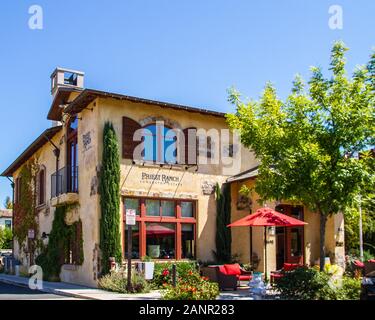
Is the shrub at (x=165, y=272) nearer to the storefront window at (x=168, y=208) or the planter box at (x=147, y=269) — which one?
the planter box at (x=147, y=269)

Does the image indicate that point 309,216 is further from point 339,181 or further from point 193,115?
point 339,181

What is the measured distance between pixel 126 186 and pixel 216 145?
442 cm

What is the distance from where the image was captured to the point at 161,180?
2070cm

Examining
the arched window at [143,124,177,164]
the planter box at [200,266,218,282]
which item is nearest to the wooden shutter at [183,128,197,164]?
the arched window at [143,124,177,164]

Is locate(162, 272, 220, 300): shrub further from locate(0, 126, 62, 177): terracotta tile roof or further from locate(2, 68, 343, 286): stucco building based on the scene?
locate(0, 126, 62, 177): terracotta tile roof

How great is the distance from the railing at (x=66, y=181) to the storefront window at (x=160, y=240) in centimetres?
369

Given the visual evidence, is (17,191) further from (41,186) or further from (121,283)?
(121,283)

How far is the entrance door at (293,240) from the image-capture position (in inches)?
874

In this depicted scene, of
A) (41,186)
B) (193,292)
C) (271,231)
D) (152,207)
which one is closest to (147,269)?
(152,207)

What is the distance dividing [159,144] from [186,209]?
2745 mm
